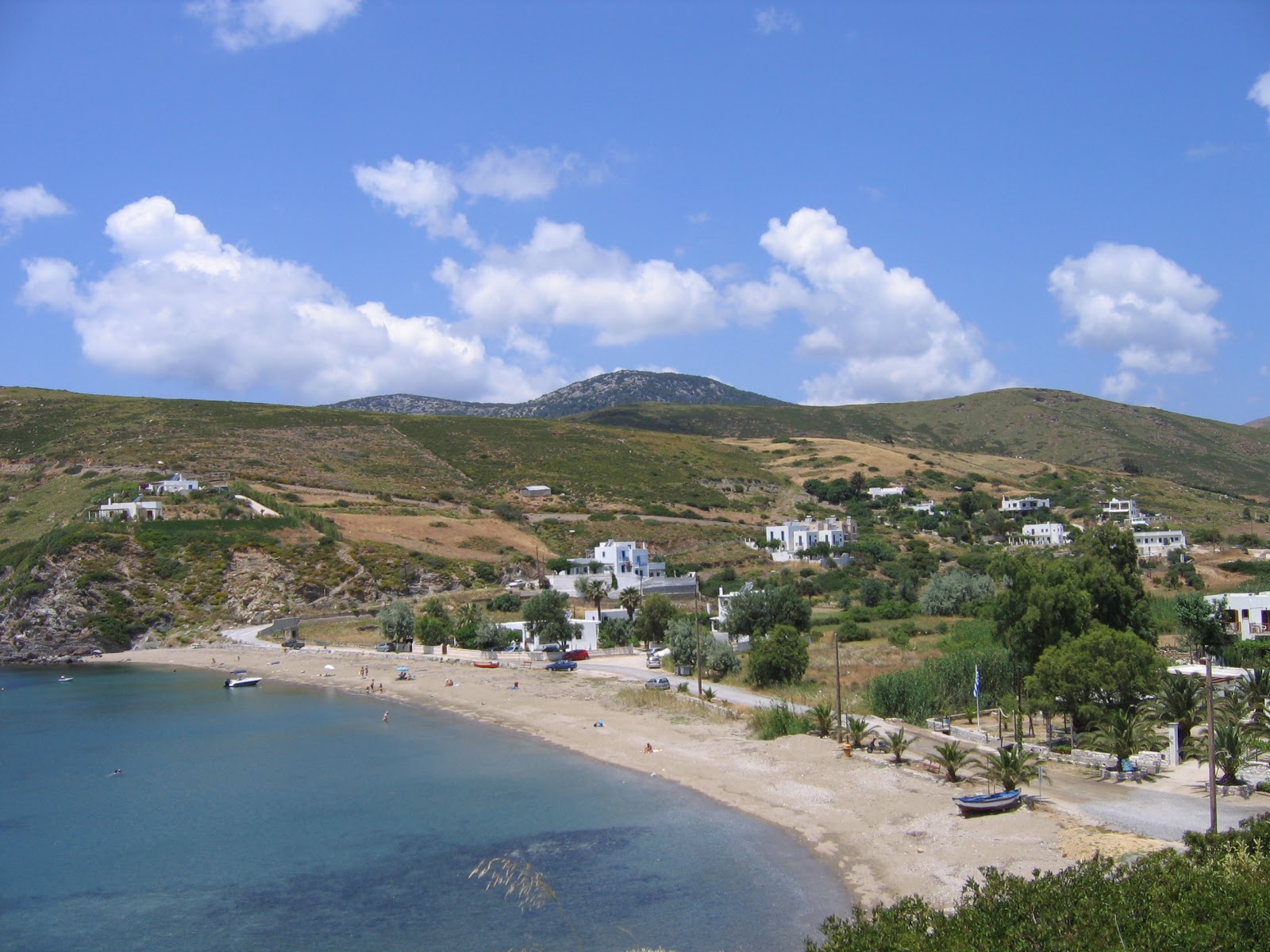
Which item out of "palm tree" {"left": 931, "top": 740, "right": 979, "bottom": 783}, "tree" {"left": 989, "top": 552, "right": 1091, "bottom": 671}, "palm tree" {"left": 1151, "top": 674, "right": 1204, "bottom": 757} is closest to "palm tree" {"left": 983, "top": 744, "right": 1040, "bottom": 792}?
"palm tree" {"left": 931, "top": 740, "right": 979, "bottom": 783}

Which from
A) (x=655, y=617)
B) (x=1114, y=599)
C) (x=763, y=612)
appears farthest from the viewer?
(x=655, y=617)

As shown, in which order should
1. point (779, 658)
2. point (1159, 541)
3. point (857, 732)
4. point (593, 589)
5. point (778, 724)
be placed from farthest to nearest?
point (1159, 541) < point (593, 589) < point (779, 658) < point (778, 724) < point (857, 732)

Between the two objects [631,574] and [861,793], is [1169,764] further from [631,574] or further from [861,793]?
[631,574]

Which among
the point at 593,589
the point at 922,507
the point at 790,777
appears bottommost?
the point at 790,777

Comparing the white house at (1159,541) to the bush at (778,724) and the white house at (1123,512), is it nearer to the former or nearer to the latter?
the white house at (1123,512)

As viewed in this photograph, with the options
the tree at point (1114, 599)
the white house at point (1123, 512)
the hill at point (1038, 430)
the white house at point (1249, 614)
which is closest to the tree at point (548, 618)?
the tree at point (1114, 599)

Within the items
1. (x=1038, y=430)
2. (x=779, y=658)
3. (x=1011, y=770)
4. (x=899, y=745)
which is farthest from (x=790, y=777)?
(x=1038, y=430)

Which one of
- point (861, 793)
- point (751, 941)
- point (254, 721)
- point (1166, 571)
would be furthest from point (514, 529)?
point (751, 941)

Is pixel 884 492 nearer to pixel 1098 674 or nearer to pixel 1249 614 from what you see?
pixel 1249 614
